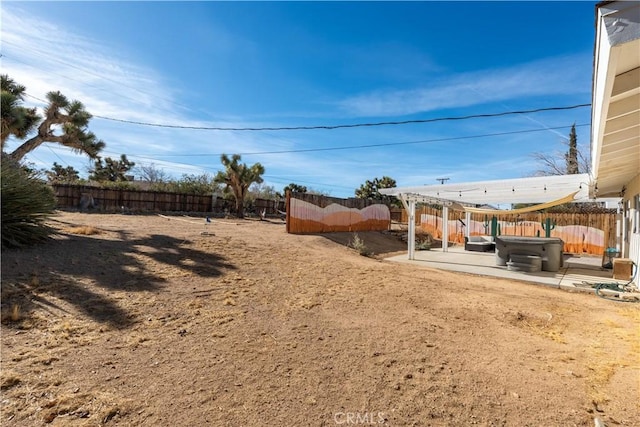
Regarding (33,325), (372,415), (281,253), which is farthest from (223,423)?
(281,253)

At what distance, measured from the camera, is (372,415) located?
7.29 feet

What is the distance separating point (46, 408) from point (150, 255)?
14.5 ft

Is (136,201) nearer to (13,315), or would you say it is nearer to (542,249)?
(13,315)

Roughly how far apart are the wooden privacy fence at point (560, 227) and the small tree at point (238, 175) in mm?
12816

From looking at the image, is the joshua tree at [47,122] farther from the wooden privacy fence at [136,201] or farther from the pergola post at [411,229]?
the pergola post at [411,229]

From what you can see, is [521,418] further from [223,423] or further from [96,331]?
[96,331]

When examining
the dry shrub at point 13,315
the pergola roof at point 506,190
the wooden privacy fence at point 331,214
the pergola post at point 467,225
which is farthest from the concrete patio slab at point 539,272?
the dry shrub at point 13,315

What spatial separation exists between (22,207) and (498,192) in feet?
43.2

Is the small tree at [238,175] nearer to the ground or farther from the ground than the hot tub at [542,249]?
farther from the ground

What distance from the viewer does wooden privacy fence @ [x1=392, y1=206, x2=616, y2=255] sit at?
535 inches

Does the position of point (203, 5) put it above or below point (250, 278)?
above

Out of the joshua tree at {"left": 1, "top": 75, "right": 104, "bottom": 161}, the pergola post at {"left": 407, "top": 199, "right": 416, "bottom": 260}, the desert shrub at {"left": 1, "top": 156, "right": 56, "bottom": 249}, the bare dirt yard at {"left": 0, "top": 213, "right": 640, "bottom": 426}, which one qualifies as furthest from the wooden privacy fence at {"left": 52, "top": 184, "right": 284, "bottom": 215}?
the pergola post at {"left": 407, "top": 199, "right": 416, "bottom": 260}

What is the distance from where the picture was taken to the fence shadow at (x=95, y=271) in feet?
12.9

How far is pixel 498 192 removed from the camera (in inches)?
453
